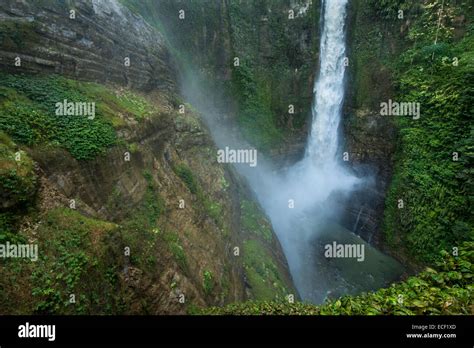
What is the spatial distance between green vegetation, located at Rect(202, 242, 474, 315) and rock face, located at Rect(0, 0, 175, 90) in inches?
374

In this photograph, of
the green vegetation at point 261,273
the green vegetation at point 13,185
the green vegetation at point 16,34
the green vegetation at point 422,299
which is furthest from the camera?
the green vegetation at point 261,273

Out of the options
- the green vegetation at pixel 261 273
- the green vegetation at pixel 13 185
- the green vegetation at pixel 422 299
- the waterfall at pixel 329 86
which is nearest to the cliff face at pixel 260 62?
the waterfall at pixel 329 86

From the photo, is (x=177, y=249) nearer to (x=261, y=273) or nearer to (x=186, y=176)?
(x=186, y=176)

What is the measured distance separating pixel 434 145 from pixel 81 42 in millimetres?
17316

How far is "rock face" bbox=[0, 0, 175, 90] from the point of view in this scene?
783 centimetres

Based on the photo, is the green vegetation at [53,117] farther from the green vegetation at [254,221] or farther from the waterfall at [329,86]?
the waterfall at [329,86]

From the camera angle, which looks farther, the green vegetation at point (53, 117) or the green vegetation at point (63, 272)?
the green vegetation at point (53, 117)

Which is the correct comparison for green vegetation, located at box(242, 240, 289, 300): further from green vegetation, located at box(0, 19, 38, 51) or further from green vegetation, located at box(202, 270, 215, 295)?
green vegetation, located at box(0, 19, 38, 51)

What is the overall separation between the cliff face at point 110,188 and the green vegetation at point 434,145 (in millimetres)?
7878

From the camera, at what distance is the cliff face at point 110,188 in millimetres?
5551

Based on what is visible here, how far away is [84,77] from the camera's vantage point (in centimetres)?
960

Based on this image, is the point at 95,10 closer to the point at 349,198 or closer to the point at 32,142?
the point at 32,142

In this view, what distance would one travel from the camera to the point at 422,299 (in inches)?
214

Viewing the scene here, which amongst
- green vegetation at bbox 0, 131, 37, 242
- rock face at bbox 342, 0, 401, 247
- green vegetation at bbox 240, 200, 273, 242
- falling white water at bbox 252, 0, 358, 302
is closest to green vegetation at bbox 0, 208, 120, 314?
green vegetation at bbox 0, 131, 37, 242
